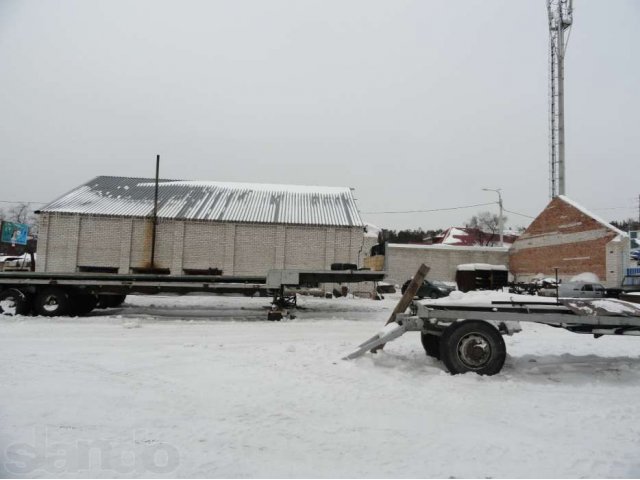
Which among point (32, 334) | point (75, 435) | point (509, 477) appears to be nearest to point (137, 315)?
point (32, 334)

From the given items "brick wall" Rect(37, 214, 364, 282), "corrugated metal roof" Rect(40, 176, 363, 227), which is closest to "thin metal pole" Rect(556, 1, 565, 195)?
"corrugated metal roof" Rect(40, 176, 363, 227)

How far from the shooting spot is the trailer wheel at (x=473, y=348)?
19.6ft

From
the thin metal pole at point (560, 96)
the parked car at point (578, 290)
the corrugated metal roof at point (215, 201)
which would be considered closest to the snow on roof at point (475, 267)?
the parked car at point (578, 290)

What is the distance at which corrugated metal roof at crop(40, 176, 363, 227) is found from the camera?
1033 inches

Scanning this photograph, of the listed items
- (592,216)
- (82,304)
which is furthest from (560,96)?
(82,304)

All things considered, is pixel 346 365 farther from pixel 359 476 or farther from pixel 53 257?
pixel 53 257

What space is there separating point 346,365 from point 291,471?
9.80ft

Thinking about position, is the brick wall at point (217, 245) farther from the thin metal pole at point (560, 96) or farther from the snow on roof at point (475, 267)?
the thin metal pole at point (560, 96)

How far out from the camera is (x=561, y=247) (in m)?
29.1

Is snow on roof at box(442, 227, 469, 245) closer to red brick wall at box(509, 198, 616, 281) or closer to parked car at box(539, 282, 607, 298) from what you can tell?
red brick wall at box(509, 198, 616, 281)

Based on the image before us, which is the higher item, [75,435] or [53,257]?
[53,257]

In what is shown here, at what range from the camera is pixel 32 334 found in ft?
31.0

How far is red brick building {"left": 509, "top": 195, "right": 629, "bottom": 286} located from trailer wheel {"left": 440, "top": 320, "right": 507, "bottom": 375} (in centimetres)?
2351

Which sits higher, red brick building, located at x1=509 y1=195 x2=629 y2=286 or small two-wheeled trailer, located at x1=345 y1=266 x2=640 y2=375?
red brick building, located at x1=509 y1=195 x2=629 y2=286
